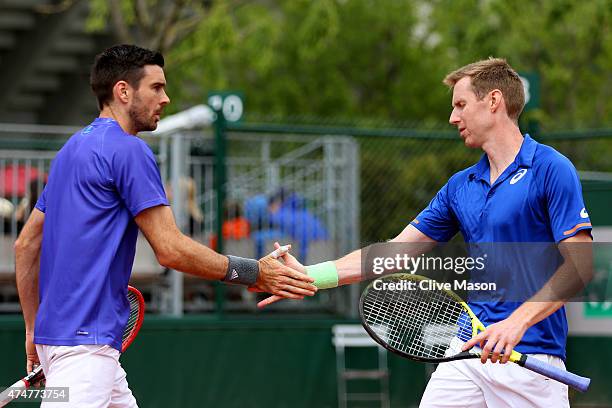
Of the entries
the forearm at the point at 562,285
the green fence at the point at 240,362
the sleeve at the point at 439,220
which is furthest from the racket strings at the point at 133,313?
the green fence at the point at 240,362

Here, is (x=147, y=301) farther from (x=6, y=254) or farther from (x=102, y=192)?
(x=102, y=192)

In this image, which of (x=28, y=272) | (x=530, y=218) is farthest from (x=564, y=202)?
(x=28, y=272)

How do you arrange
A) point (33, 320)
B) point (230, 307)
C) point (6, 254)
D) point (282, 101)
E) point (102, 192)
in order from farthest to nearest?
point (282, 101), point (230, 307), point (6, 254), point (33, 320), point (102, 192)

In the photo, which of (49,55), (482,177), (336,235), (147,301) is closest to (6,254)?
(147,301)

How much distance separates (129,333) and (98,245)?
31.5 inches

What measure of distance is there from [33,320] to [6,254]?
507 cm

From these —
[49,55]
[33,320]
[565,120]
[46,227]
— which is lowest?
[33,320]

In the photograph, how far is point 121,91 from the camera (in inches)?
200

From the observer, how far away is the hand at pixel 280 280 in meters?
5.40

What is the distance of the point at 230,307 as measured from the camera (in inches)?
426

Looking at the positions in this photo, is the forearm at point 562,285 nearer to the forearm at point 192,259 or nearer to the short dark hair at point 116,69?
the forearm at point 192,259

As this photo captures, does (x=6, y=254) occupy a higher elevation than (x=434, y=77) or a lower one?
lower

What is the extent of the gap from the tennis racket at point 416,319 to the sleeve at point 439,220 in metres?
0.42

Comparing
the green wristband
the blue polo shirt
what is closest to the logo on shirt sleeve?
the blue polo shirt
